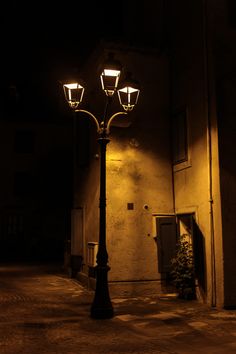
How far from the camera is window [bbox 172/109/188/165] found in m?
11.8

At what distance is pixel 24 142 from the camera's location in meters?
30.5

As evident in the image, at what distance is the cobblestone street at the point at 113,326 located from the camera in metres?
6.72

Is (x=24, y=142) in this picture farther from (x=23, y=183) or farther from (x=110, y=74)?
(x=110, y=74)

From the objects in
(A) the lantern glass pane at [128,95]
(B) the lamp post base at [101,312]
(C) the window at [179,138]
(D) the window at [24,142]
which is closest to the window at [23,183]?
(D) the window at [24,142]

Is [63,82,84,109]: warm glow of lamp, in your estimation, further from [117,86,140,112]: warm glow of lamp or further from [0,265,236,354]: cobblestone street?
[0,265,236,354]: cobblestone street

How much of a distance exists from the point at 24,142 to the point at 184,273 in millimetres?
22041

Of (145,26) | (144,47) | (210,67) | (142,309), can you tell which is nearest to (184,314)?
(142,309)

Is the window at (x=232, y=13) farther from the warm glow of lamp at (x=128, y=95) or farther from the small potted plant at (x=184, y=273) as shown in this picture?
the small potted plant at (x=184, y=273)

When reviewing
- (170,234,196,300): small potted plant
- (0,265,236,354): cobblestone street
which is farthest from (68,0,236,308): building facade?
(0,265,236,354): cobblestone street

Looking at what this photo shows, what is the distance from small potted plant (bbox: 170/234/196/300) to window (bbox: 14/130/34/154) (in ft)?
70.0

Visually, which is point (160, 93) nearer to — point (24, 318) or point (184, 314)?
point (184, 314)

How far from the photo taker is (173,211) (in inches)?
488

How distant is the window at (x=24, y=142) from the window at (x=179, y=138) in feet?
64.6

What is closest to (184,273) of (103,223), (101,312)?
(101,312)
